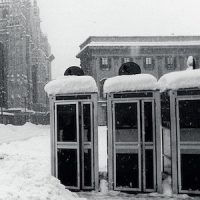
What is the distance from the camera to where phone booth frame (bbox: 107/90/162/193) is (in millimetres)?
8250

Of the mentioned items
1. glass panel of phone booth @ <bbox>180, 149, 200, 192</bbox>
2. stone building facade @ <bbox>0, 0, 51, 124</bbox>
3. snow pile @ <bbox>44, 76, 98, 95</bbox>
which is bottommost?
glass panel of phone booth @ <bbox>180, 149, 200, 192</bbox>

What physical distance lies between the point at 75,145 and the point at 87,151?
0.29 m

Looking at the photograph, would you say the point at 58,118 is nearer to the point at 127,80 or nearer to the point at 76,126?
the point at 76,126

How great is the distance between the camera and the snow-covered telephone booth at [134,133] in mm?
8289

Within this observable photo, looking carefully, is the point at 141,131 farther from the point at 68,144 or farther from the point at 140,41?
the point at 140,41

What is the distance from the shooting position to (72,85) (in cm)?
865

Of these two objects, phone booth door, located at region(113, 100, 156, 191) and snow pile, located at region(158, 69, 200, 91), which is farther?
phone booth door, located at region(113, 100, 156, 191)

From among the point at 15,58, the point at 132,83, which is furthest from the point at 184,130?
the point at 15,58

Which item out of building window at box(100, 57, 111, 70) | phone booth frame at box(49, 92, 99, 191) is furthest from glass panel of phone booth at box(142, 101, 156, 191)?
building window at box(100, 57, 111, 70)

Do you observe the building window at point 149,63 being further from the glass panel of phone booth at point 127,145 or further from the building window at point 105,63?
the glass panel of phone booth at point 127,145

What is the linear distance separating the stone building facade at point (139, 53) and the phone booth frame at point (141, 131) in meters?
41.9

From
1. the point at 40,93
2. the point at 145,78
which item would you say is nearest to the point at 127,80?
the point at 145,78

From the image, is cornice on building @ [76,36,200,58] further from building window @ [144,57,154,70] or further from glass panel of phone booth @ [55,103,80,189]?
glass panel of phone booth @ [55,103,80,189]

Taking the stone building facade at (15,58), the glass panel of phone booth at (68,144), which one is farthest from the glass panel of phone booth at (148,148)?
the stone building facade at (15,58)
